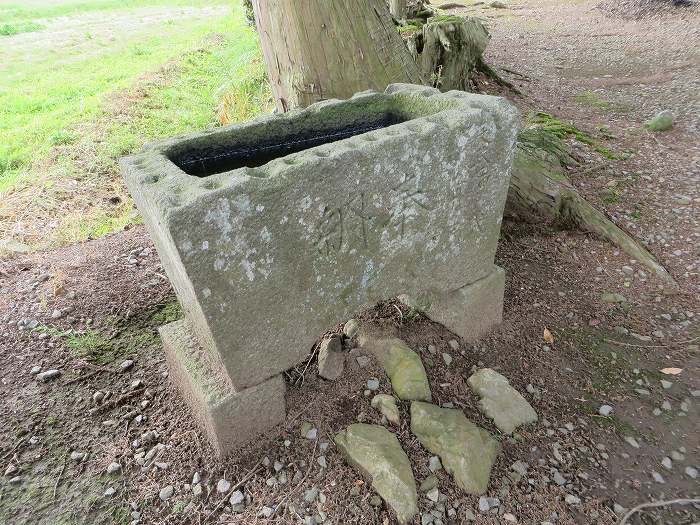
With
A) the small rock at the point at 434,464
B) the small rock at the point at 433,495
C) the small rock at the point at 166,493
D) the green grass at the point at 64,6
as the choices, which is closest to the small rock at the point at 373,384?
the small rock at the point at 434,464

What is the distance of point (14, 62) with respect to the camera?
428 inches

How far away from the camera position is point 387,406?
2.23 meters

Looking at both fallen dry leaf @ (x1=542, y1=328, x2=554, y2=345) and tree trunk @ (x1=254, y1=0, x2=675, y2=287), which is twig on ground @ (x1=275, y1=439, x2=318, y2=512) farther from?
tree trunk @ (x1=254, y1=0, x2=675, y2=287)

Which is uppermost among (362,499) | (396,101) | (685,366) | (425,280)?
(396,101)

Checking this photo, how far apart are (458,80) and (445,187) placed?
3.85 metres

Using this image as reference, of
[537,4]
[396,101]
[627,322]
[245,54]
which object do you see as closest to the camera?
[396,101]

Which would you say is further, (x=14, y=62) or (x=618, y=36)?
(x=14, y=62)

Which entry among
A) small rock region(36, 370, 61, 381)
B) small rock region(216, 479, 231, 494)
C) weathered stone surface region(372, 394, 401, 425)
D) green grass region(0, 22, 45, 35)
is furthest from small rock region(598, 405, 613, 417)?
green grass region(0, 22, 45, 35)

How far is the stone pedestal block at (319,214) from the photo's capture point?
163cm

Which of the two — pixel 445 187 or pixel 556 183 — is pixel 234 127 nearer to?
pixel 445 187

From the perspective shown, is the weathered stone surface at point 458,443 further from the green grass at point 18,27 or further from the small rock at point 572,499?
the green grass at point 18,27

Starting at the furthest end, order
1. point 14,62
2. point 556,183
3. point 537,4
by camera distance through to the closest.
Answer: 1. point 537,4
2. point 14,62
3. point 556,183

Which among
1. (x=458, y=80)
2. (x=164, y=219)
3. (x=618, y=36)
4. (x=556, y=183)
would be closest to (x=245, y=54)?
(x=458, y=80)

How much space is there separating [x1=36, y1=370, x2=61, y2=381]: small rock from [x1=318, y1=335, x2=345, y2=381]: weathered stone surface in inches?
58.1
